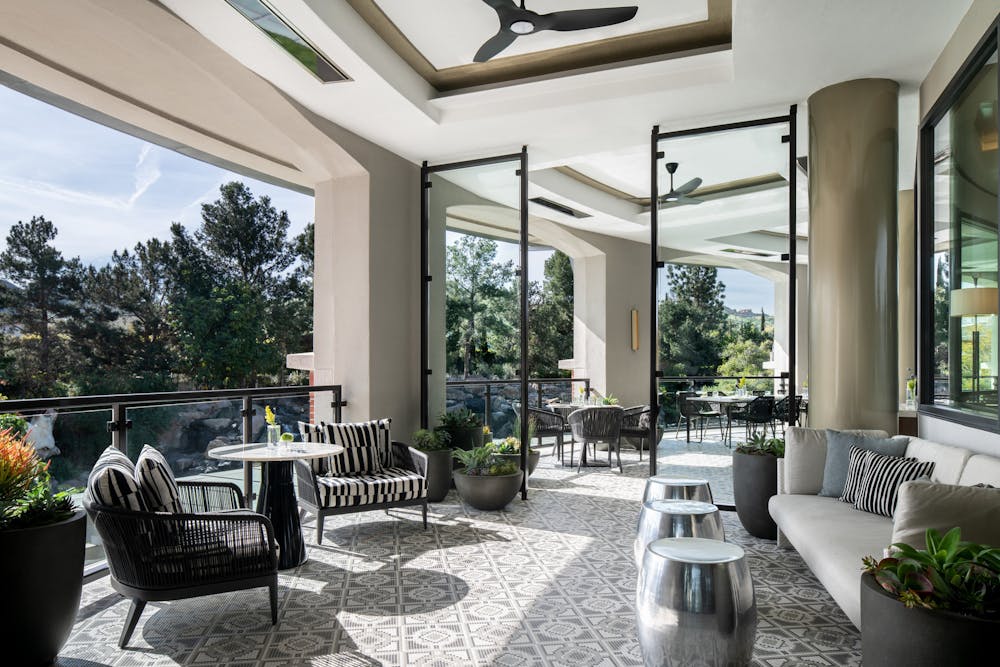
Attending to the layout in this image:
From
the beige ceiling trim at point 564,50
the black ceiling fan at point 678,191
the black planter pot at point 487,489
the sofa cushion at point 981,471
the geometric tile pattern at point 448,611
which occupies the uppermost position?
the beige ceiling trim at point 564,50

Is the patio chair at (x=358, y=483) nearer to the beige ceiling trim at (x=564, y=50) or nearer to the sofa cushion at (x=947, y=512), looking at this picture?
the beige ceiling trim at (x=564, y=50)

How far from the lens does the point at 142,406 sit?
14.4 feet

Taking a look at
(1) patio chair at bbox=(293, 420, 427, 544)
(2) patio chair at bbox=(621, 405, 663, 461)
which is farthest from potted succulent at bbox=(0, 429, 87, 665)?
(2) patio chair at bbox=(621, 405, 663, 461)

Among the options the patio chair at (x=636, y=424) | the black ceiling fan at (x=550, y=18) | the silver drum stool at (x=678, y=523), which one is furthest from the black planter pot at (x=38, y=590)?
the patio chair at (x=636, y=424)

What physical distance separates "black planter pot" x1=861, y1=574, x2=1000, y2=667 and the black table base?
11.0 ft

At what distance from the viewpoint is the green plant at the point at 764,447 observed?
4945mm

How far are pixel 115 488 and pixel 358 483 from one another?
2.03 metres

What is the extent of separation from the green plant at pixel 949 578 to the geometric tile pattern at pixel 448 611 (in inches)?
42.6

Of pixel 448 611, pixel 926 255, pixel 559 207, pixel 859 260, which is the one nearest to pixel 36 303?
pixel 559 207

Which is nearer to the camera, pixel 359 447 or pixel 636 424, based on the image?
pixel 359 447

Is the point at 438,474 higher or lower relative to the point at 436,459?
lower

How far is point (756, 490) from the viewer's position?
190 inches

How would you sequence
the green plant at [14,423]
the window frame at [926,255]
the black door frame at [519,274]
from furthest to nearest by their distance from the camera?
the black door frame at [519,274] → the window frame at [926,255] → the green plant at [14,423]

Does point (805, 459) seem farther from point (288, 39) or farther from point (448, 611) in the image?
point (288, 39)
